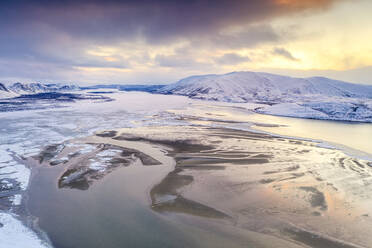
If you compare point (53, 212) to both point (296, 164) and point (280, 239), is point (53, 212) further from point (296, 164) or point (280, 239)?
point (296, 164)

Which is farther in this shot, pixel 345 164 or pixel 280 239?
pixel 345 164

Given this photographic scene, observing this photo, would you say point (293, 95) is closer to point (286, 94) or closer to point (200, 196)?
point (286, 94)

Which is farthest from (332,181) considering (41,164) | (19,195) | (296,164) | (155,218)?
(41,164)

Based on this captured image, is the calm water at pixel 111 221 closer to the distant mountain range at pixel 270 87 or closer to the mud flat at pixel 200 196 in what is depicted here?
the mud flat at pixel 200 196

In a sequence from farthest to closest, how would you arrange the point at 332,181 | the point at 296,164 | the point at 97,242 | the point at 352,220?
the point at 296,164
the point at 332,181
the point at 352,220
the point at 97,242

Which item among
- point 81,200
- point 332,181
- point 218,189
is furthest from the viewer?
→ point 332,181

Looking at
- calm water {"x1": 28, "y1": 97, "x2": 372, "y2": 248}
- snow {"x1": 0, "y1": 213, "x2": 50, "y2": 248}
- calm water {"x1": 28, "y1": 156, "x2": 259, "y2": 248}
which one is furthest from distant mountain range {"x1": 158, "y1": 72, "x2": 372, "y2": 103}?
snow {"x1": 0, "y1": 213, "x2": 50, "y2": 248}

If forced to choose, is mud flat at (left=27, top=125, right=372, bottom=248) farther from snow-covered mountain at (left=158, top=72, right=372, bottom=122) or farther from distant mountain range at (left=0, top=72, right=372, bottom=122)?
distant mountain range at (left=0, top=72, right=372, bottom=122)
